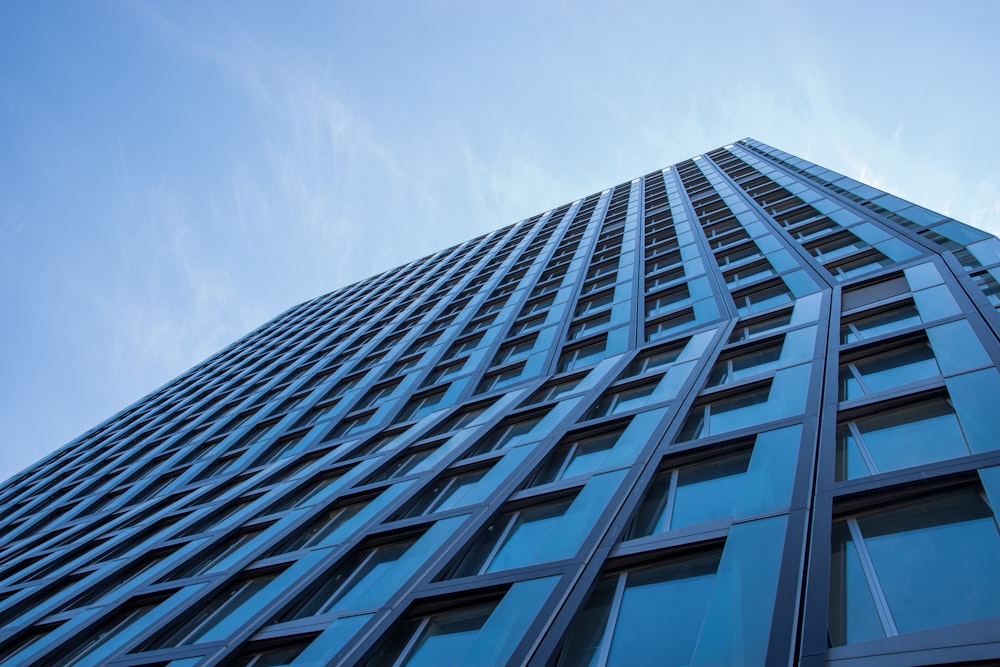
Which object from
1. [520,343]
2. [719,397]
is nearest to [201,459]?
[520,343]

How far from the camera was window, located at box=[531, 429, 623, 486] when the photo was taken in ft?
41.3

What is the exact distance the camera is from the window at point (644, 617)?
6.84 metres

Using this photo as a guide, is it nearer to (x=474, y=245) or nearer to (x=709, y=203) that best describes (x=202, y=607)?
(x=709, y=203)

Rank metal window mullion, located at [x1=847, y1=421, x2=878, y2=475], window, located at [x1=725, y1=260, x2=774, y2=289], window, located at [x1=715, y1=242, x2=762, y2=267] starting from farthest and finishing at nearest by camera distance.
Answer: window, located at [x1=715, y1=242, x2=762, y2=267], window, located at [x1=725, y1=260, x2=774, y2=289], metal window mullion, located at [x1=847, y1=421, x2=878, y2=475]

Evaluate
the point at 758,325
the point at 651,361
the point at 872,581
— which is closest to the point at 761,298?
the point at 758,325

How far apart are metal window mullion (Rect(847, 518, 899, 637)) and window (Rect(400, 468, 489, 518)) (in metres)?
7.03

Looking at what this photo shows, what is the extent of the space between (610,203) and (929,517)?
146 feet

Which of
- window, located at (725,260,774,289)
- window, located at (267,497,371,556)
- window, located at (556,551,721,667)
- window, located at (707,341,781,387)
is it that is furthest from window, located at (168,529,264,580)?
window, located at (725,260,774,289)

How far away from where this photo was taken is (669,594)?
7.75 metres

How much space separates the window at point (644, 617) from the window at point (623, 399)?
666cm

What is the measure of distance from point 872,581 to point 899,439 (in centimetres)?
346

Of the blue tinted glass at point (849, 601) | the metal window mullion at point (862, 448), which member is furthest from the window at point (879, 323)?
the blue tinted glass at point (849, 601)

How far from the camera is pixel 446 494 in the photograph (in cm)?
1387

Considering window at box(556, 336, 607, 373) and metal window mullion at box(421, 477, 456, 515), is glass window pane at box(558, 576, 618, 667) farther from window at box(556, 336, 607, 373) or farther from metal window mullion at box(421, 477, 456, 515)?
window at box(556, 336, 607, 373)
